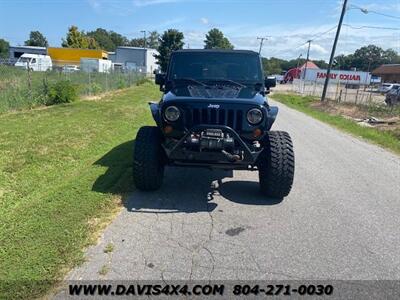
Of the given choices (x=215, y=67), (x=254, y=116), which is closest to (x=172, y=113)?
(x=254, y=116)

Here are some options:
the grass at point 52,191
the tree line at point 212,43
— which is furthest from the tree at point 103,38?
the grass at point 52,191

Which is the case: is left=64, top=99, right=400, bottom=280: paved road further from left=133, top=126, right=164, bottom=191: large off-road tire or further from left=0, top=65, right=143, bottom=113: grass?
left=0, top=65, right=143, bottom=113: grass

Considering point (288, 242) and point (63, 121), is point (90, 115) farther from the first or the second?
point (288, 242)

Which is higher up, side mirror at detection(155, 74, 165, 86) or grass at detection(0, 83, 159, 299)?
side mirror at detection(155, 74, 165, 86)

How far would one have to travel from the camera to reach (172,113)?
4734 mm

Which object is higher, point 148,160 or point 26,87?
point 148,160

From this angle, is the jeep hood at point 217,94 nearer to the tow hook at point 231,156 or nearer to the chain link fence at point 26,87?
the tow hook at point 231,156

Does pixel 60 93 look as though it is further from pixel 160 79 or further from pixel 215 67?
pixel 215 67

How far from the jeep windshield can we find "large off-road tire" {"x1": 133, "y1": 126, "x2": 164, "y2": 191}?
1.27 m

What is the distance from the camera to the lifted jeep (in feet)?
15.1

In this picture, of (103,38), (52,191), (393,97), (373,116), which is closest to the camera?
(52,191)

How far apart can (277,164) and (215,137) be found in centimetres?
100

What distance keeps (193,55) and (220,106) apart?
6.30 feet

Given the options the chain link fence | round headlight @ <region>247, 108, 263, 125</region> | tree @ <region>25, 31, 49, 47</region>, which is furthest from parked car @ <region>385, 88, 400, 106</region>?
tree @ <region>25, 31, 49, 47</region>
